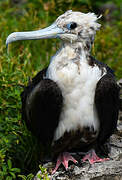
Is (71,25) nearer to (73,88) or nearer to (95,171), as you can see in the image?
(73,88)

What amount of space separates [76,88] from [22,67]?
5.43 ft

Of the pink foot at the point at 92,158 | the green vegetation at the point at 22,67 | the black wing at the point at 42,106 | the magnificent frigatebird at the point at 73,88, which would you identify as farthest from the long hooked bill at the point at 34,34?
the pink foot at the point at 92,158

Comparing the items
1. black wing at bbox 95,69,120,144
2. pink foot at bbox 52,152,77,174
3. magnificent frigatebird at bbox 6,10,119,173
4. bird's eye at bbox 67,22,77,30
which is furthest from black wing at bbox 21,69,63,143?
bird's eye at bbox 67,22,77,30

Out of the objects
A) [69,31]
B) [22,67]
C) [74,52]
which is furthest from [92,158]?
[22,67]

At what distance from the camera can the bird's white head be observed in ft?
10.6

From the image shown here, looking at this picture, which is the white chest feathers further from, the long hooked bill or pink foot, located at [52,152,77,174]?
pink foot, located at [52,152,77,174]

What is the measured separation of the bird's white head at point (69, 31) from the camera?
10.6 ft

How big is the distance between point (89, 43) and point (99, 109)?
47 centimetres

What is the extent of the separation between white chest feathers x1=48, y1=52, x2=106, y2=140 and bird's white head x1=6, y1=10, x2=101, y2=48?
17cm

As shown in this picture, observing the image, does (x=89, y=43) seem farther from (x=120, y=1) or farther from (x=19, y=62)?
(x=120, y=1)

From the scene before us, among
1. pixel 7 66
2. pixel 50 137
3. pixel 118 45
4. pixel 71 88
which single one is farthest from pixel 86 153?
pixel 118 45

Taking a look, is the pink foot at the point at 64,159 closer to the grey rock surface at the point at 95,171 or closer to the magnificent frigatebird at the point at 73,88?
the grey rock surface at the point at 95,171

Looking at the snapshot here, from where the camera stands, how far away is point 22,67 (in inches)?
189

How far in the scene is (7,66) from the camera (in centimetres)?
457
